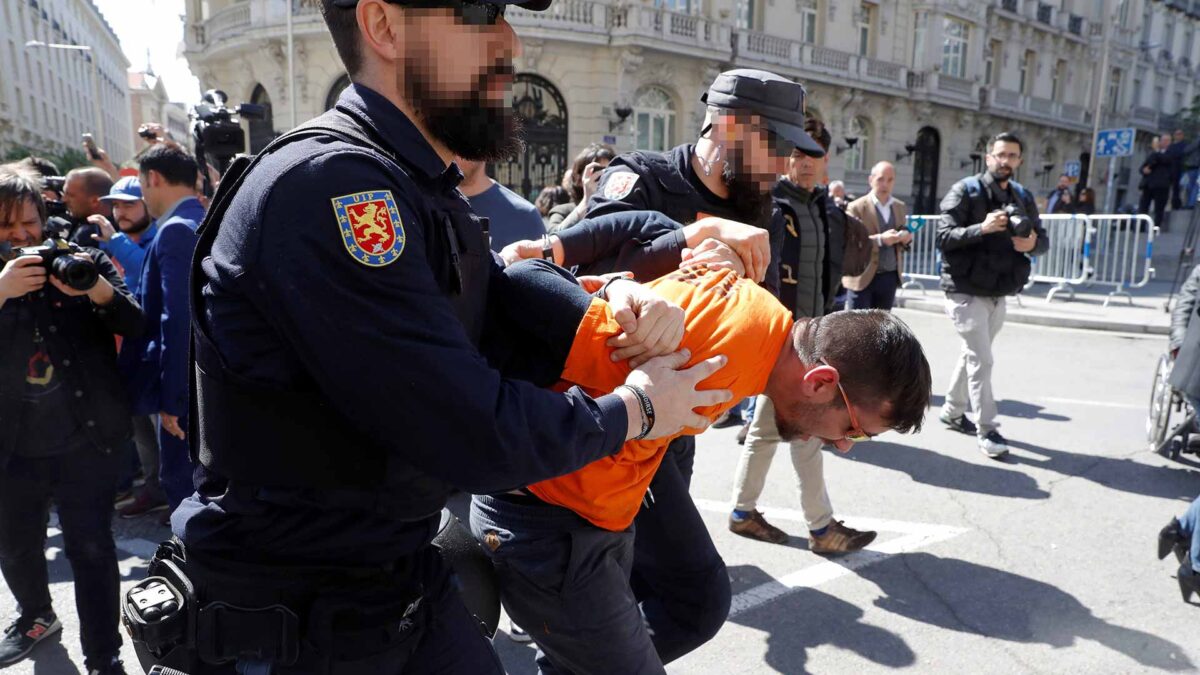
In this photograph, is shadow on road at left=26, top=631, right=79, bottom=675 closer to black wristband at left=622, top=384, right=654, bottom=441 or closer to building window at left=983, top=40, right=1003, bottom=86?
black wristband at left=622, top=384, right=654, bottom=441

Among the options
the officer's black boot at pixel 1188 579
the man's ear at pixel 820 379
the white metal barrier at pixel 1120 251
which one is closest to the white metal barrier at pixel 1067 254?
the white metal barrier at pixel 1120 251

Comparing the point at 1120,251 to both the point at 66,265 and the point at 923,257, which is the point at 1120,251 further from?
the point at 66,265

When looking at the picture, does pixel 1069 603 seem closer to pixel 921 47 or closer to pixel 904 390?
pixel 904 390

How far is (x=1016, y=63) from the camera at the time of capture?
109 feet

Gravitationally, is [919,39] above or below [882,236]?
above

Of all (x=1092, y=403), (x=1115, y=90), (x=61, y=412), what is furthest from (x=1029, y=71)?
(x=61, y=412)

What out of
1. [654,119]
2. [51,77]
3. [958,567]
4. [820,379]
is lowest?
[958,567]

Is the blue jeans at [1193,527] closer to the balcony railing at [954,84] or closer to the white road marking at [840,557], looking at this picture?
the white road marking at [840,557]

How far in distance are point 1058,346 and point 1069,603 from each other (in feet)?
23.1

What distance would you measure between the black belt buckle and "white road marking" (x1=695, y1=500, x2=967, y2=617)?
2.16 m

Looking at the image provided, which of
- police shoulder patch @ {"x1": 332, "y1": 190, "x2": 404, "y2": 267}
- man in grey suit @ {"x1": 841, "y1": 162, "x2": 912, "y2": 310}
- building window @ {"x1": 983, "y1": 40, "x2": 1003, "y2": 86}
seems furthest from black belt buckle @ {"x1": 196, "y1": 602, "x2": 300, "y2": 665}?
building window @ {"x1": 983, "y1": 40, "x2": 1003, "y2": 86}

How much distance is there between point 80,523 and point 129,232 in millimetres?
2140

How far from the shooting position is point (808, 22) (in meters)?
26.2

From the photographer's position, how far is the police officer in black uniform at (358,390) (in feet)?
3.60
